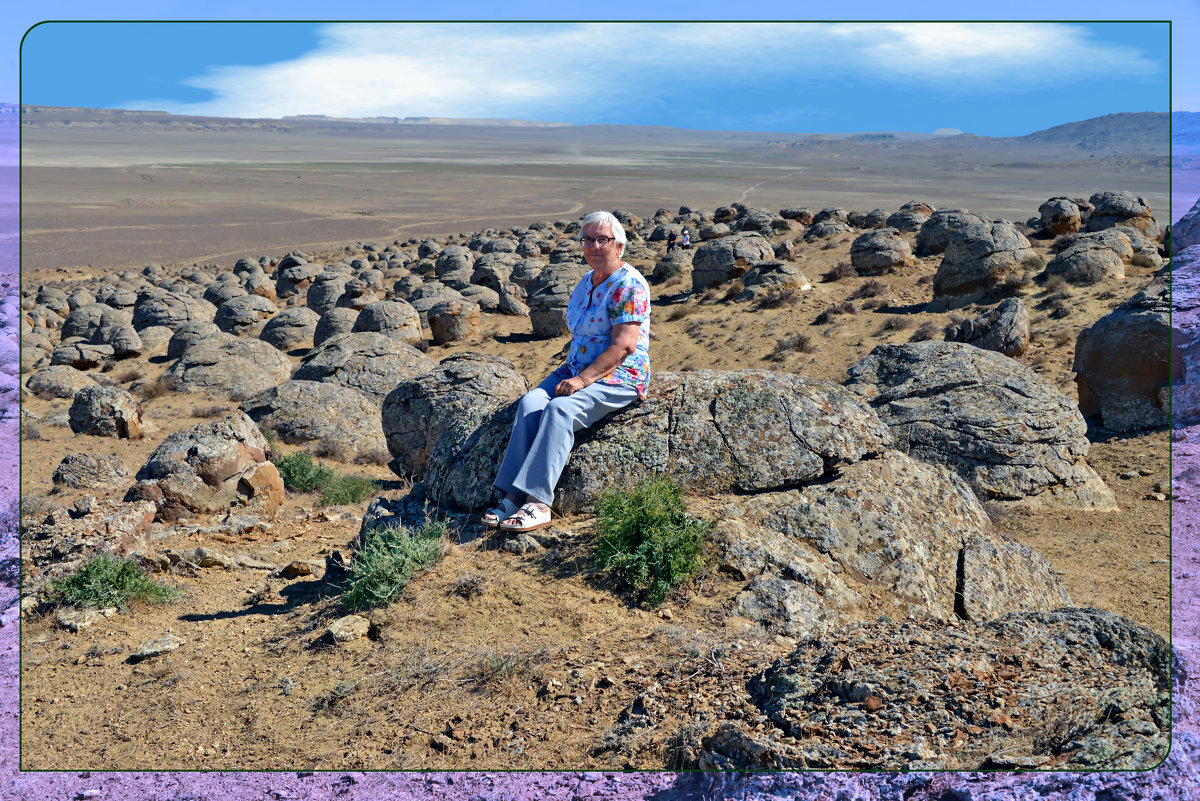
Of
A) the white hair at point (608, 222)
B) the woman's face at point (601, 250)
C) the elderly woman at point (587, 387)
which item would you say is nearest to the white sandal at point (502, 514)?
the elderly woman at point (587, 387)

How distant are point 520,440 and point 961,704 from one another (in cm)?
264

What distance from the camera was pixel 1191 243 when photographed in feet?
26.9

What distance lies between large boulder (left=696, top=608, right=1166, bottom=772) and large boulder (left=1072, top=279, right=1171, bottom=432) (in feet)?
26.4

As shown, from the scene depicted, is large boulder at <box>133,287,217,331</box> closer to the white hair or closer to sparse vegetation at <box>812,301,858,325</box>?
sparse vegetation at <box>812,301,858,325</box>

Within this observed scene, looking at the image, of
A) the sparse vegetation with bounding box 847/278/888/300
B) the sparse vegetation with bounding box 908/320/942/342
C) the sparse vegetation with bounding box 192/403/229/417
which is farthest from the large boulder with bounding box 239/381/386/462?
the sparse vegetation with bounding box 847/278/888/300

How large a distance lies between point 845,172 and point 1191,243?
131934 millimetres

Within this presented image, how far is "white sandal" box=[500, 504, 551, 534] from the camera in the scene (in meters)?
4.89

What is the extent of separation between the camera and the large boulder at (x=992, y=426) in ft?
29.1

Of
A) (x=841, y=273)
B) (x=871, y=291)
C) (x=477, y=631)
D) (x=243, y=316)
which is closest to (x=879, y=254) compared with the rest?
(x=841, y=273)

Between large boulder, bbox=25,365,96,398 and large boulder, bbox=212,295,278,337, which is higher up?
large boulder, bbox=212,295,278,337

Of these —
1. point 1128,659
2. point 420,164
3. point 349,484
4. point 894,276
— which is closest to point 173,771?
point 1128,659

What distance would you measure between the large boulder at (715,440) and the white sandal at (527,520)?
0.21 meters

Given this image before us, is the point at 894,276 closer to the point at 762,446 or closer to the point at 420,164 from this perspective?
the point at 762,446

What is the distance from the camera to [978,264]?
64.4ft
